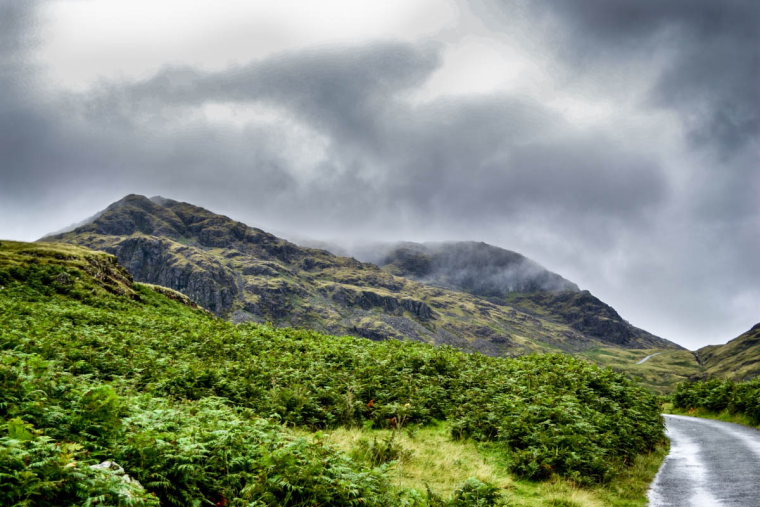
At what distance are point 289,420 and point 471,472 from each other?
6.49 meters

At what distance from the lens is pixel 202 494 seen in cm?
754

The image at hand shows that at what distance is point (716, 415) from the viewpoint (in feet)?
90.5

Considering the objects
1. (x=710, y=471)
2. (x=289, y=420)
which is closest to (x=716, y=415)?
(x=710, y=471)

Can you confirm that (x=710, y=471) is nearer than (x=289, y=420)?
Yes

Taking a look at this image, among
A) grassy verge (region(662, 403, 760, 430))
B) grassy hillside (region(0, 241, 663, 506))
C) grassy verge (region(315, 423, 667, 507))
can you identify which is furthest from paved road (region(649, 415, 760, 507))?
grassy verge (region(662, 403, 760, 430))

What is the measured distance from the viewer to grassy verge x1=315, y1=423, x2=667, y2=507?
11.2 metres

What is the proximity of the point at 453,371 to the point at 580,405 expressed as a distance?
6698mm

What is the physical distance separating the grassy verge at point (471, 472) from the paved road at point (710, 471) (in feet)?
2.23

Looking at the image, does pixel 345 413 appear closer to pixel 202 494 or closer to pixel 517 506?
pixel 517 506

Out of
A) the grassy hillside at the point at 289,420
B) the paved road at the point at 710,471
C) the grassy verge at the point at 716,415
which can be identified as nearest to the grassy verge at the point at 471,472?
the grassy hillside at the point at 289,420

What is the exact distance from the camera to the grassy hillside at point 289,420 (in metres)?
7.57

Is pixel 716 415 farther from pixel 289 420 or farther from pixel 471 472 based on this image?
pixel 289 420

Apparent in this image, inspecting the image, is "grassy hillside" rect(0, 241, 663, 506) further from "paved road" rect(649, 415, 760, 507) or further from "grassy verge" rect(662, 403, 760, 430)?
"grassy verge" rect(662, 403, 760, 430)

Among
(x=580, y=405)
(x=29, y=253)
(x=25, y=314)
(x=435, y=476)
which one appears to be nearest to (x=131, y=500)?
(x=435, y=476)
